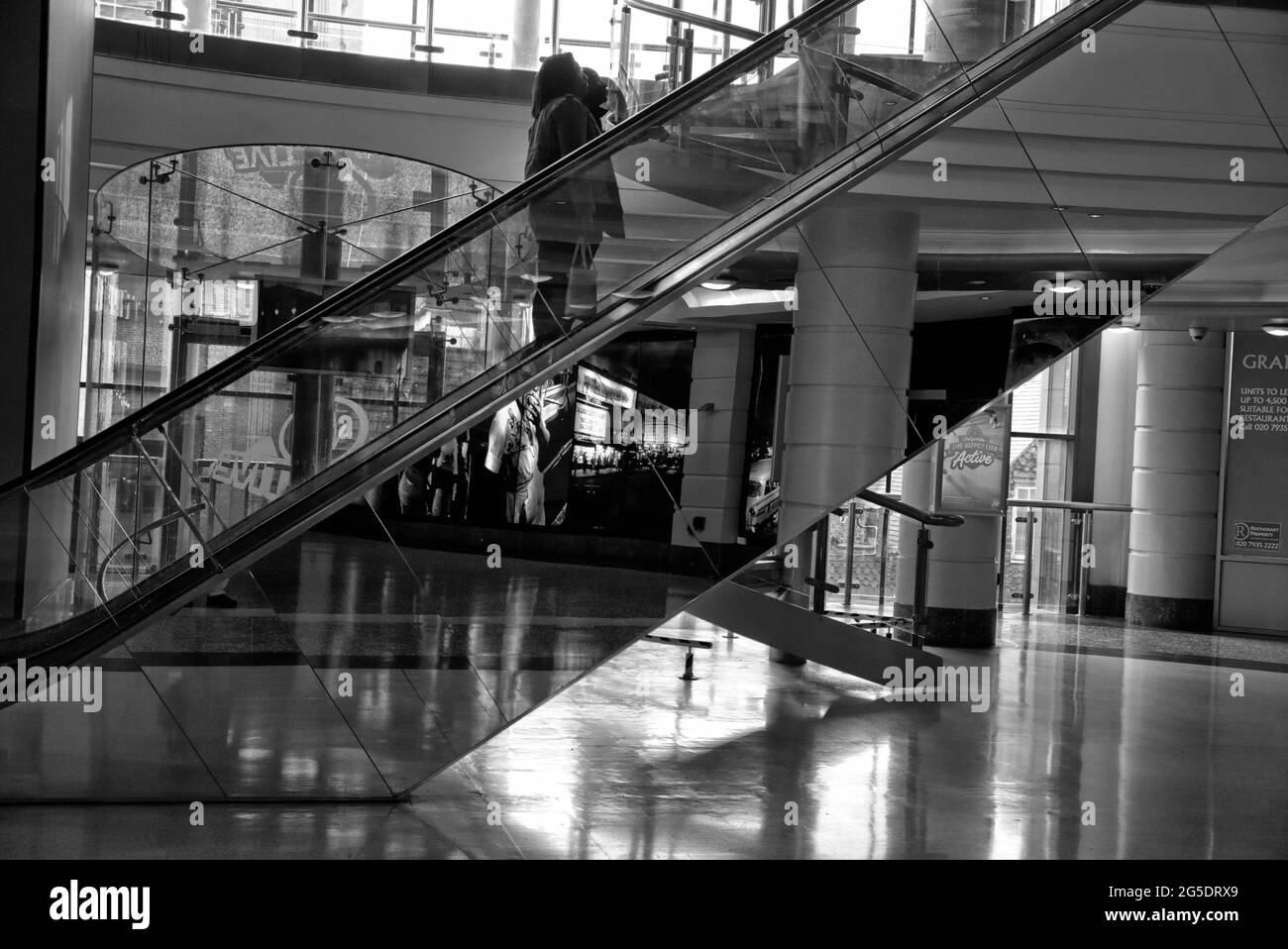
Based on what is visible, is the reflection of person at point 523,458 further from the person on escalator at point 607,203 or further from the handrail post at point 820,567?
the handrail post at point 820,567

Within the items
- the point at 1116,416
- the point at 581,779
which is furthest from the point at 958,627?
the point at 1116,416

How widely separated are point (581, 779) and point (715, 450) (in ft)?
5.63

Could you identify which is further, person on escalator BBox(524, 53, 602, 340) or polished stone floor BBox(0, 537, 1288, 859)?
person on escalator BBox(524, 53, 602, 340)

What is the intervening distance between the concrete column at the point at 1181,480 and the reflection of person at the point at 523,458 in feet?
36.2

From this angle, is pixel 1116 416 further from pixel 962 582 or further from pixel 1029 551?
pixel 962 582

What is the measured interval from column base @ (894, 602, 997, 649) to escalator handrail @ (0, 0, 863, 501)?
6.82 m

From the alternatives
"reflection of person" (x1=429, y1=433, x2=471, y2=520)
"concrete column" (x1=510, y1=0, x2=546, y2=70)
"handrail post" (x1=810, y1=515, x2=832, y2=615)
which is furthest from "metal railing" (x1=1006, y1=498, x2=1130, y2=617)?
"reflection of person" (x1=429, y1=433, x2=471, y2=520)

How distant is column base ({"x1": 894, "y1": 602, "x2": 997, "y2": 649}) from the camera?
36.0 ft

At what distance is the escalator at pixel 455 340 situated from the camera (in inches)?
177

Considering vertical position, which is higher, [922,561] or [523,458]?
[523,458]

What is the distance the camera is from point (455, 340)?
4.86 m

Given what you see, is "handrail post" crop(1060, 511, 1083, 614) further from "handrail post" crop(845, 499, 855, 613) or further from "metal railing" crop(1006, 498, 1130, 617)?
"handrail post" crop(845, 499, 855, 613)
